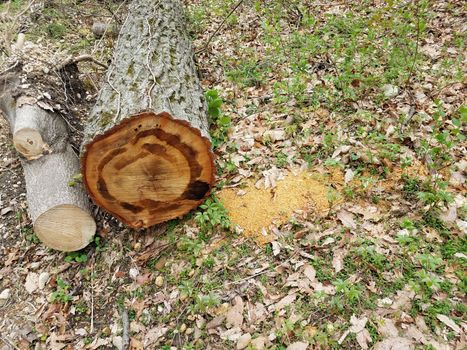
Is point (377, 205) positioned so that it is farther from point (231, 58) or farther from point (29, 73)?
point (29, 73)

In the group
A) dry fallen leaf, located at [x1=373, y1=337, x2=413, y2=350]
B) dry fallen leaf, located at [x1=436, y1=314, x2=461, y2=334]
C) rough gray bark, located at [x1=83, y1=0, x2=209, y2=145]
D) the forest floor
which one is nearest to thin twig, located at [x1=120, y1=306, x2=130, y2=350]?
the forest floor

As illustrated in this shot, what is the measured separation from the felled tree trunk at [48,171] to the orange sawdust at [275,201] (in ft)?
4.40

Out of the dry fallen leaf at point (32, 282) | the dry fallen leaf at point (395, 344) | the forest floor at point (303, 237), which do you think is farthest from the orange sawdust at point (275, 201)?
the dry fallen leaf at point (32, 282)

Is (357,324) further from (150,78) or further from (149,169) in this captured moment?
(150,78)

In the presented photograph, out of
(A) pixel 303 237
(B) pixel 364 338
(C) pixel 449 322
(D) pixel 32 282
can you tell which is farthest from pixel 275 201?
(D) pixel 32 282

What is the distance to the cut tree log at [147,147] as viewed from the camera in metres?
2.92

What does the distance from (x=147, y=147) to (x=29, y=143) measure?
1597 millimetres

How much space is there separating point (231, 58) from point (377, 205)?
3.51 metres

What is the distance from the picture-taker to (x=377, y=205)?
3.10m

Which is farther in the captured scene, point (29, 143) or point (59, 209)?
point (29, 143)

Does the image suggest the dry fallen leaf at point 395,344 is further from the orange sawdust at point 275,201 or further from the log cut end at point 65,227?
the log cut end at point 65,227

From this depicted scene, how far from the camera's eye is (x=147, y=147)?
2.96 meters

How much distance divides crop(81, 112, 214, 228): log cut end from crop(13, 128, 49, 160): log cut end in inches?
42.9

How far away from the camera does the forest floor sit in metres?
2.53
